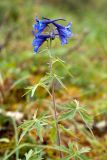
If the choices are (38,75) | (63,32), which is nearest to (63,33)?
(63,32)

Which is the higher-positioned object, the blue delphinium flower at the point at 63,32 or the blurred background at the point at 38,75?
the blurred background at the point at 38,75

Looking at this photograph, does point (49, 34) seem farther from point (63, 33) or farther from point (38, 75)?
point (38, 75)

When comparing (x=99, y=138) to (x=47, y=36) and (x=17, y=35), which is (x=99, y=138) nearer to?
(x=47, y=36)

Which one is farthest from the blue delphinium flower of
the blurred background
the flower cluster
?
the blurred background

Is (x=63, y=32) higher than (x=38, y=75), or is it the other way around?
(x=38, y=75)

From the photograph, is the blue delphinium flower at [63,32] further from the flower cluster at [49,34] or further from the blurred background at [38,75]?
the blurred background at [38,75]

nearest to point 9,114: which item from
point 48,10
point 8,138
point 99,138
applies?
point 8,138

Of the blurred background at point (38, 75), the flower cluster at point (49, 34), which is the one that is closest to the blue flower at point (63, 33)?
the flower cluster at point (49, 34)

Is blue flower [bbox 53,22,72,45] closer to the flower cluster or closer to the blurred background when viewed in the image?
the flower cluster

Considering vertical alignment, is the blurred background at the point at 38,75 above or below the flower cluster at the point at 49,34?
above

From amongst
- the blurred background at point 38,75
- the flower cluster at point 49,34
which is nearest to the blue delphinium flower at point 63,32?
the flower cluster at point 49,34

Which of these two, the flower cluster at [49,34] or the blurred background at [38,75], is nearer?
the flower cluster at [49,34]
